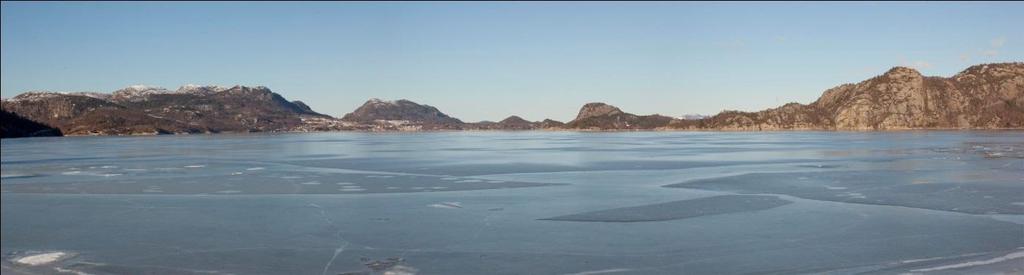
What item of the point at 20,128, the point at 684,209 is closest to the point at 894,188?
the point at 684,209

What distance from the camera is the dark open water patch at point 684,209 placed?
16.1 m

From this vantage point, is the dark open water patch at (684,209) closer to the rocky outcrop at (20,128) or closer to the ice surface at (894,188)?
the ice surface at (894,188)

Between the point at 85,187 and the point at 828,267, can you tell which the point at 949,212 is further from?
the point at 85,187

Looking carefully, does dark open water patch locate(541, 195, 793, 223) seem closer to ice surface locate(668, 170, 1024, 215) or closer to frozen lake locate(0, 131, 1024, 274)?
frozen lake locate(0, 131, 1024, 274)

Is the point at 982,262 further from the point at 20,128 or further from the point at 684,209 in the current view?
the point at 20,128

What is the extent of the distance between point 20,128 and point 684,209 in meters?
157

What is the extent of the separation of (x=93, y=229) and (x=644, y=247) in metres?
11.0

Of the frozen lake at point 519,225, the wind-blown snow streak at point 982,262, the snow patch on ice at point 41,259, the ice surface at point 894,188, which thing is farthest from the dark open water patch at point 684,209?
the snow patch on ice at point 41,259

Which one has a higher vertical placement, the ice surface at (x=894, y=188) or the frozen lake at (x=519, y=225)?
the frozen lake at (x=519, y=225)

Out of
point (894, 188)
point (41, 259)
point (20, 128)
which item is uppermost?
point (20, 128)

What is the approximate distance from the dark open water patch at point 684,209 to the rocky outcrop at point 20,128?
440ft

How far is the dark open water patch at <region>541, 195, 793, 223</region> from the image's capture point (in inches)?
632

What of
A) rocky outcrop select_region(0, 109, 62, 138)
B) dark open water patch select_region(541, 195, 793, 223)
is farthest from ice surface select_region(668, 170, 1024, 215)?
rocky outcrop select_region(0, 109, 62, 138)

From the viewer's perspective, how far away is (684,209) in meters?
17.7
